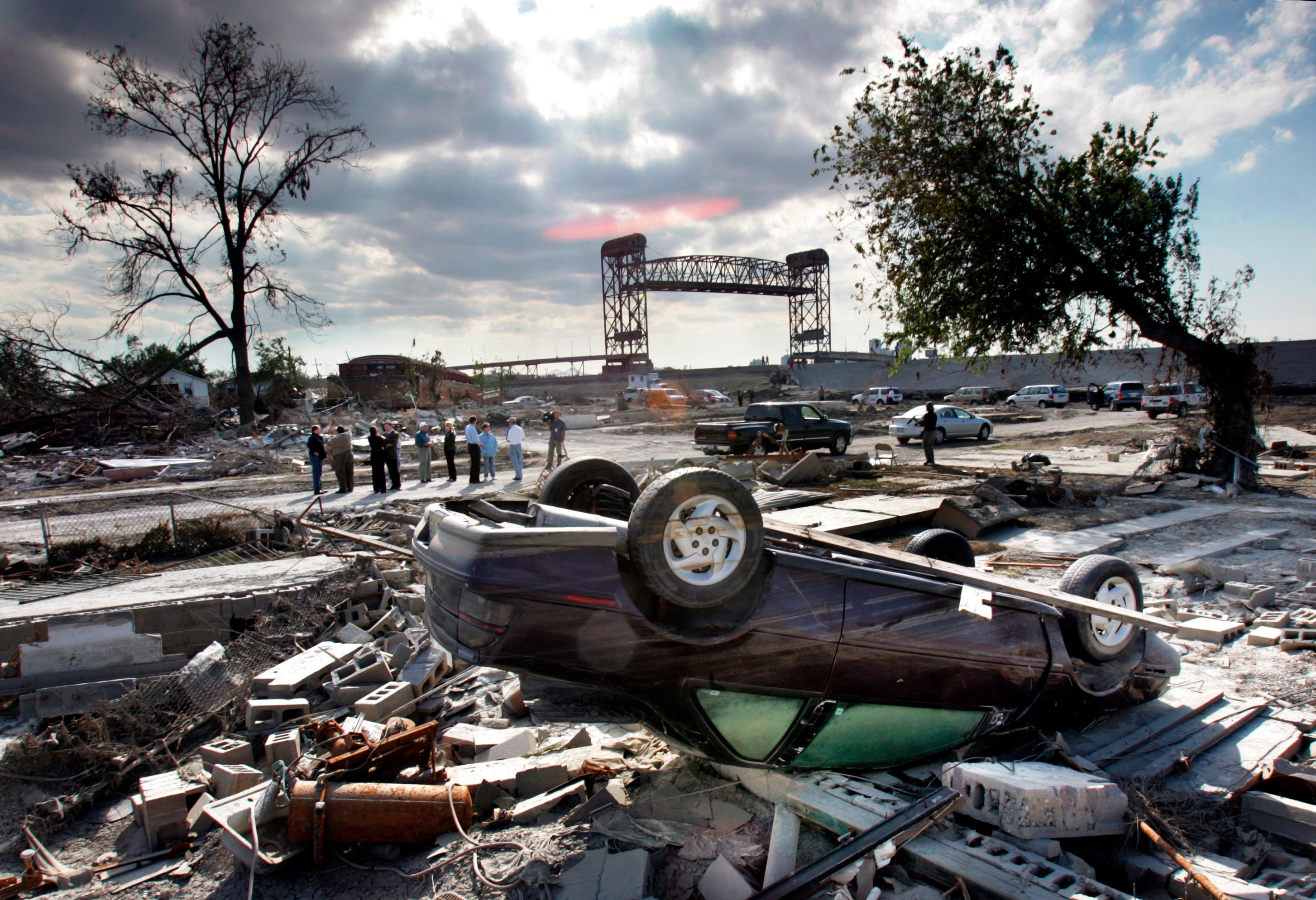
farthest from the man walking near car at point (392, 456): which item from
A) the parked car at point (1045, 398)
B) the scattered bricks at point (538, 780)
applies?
the parked car at point (1045, 398)

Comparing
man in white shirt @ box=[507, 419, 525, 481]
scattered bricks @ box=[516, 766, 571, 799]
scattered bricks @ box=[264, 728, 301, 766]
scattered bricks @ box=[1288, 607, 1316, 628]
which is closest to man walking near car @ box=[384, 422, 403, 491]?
man in white shirt @ box=[507, 419, 525, 481]

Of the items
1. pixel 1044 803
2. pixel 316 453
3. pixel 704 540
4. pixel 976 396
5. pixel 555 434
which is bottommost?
Result: pixel 1044 803

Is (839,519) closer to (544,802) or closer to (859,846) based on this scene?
(544,802)

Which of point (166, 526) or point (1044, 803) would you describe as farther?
point (166, 526)

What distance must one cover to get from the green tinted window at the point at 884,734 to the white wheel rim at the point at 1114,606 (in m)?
0.86

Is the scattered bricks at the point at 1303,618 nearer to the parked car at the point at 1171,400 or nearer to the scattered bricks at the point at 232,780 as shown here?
the scattered bricks at the point at 232,780

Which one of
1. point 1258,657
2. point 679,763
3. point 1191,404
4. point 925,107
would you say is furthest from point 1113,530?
point 1191,404

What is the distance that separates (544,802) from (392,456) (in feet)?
39.9

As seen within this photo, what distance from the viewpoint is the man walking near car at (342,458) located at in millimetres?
13547

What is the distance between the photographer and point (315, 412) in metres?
32.5

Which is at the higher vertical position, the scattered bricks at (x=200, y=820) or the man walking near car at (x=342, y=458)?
the man walking near car at (x=342, y=458)

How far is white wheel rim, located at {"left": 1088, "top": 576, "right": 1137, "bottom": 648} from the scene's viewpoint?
3.53 metres

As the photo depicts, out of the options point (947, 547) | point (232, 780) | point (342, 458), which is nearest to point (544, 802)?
point (232, 780)

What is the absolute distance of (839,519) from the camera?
8.73 m
